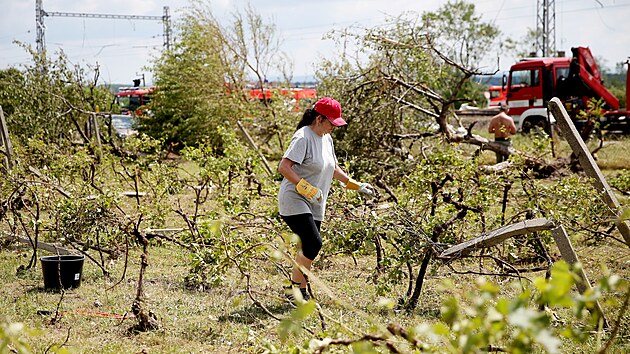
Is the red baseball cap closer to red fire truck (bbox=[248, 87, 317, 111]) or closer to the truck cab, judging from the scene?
red fire truck (bbox=[248, 87, 317, 111])

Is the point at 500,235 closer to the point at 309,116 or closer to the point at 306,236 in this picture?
the point at 306,236

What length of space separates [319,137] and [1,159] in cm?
625

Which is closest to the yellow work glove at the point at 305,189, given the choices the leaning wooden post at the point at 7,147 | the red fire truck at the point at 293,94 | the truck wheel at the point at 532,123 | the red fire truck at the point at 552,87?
the leaning wooden post at the point at 7,147

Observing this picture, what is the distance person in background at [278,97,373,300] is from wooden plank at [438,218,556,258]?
3.03 ft

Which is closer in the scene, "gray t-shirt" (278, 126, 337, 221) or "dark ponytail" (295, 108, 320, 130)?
"gray t-shirt" (278, 126, 337, 221)

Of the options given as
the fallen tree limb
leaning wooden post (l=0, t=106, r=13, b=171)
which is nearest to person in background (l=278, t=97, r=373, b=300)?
the fallen tree limb

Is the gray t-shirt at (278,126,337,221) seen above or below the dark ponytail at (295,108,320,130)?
below

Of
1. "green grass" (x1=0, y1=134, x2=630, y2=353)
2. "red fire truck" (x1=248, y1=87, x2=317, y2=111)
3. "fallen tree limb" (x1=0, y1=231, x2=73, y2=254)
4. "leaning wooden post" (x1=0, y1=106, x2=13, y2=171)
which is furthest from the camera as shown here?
"red fire truck" (x1=248, y1=87, x2=317, y2=111)

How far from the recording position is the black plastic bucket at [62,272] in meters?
5.52

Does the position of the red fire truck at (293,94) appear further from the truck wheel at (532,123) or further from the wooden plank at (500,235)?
the wooden plank at (500,235)

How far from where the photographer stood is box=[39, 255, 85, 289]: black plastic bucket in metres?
5.52

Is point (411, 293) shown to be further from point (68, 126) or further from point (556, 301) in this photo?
point (68, 126)

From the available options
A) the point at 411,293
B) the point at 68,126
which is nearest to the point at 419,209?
the point at 411,293

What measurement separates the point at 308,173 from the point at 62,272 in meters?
2.09
